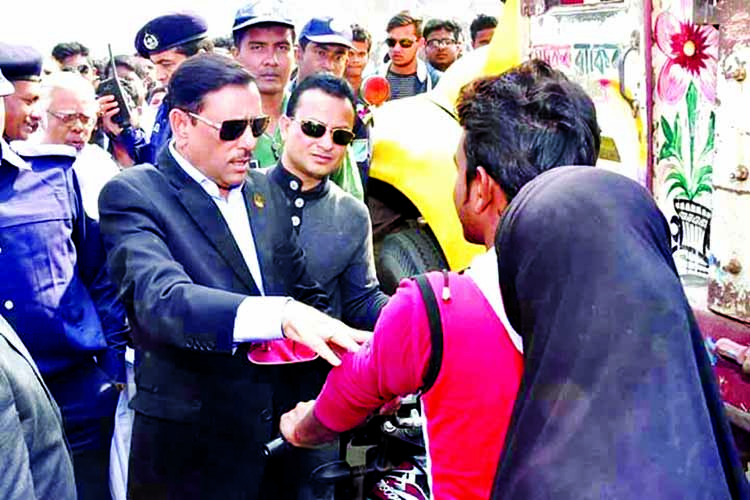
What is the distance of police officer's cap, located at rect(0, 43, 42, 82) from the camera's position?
3.31 meters

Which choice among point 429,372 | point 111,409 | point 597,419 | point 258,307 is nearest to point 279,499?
point 111,409

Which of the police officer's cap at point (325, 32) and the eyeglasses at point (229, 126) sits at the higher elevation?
the police officer's cap at point (325, 32)

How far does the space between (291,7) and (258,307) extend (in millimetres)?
3066

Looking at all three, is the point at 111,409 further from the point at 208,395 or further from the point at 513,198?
the point at 513,198

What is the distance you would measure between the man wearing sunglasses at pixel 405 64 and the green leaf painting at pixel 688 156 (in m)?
4.38

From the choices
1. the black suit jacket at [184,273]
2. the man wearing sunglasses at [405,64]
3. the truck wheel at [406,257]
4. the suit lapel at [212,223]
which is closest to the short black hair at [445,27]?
the man wearing sunglasses at [405,64]

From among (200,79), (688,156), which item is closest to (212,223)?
(200,79)

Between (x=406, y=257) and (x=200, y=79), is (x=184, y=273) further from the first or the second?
(x=406, y=257)

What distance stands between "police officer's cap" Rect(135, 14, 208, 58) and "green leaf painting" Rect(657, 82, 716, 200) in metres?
2.37

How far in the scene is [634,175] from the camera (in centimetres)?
303

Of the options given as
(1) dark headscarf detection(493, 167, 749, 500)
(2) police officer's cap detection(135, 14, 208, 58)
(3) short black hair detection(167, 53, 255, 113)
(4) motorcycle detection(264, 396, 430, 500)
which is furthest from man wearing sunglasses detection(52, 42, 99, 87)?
(1) dark headscarf detection(493, 167, 749, 500)

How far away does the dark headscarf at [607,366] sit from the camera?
1.41m

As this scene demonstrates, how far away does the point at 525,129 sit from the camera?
1.75m

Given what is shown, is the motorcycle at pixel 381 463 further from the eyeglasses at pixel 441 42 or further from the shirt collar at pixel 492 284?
the eyeglasses at pixel 441 42
